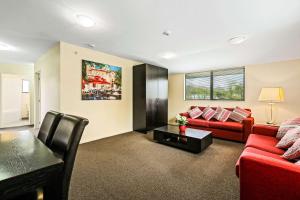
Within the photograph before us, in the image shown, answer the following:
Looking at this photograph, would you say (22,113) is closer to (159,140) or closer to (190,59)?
(159,140)

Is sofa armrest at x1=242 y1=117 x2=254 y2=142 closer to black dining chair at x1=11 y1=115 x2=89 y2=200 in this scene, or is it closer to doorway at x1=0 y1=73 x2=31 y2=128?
black dining chair at x1=11 y1=115 x2=89 y2=200

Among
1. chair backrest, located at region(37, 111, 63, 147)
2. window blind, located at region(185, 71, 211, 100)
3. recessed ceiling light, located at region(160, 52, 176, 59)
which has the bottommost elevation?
chair backrest, located at region(37, 111, 63, 147)

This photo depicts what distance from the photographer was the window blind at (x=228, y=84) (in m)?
4.48

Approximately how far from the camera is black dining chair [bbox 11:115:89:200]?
1.00m

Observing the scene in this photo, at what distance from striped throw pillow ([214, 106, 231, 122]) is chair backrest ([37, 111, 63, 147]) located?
4.05m

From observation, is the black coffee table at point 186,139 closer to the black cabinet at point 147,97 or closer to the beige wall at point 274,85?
the black cabinet at point 147,97

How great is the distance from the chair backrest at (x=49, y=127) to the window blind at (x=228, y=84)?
4732 millimetres

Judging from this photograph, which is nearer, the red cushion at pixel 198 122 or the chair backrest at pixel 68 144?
the chair backrest at pixel 68 144

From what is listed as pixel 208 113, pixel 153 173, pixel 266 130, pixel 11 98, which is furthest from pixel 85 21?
pixel 11 98

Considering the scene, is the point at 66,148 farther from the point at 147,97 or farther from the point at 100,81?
the point at 147,97

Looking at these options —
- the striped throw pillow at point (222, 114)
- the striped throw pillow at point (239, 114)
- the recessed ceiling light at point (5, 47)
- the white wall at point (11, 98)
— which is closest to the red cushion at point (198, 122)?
the striped throw pillow at point (222, 114)

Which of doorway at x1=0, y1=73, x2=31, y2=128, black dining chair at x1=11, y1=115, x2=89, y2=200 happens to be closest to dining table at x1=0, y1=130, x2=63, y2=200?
black dining chair at x1=11, y1=115, x2=89, y2=200

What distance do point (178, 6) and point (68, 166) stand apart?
2.10 meters

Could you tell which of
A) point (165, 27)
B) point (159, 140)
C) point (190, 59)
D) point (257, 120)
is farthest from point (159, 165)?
point (257, 120)
